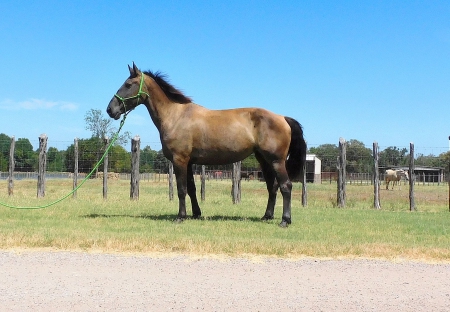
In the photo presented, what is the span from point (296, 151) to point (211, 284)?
5.73m

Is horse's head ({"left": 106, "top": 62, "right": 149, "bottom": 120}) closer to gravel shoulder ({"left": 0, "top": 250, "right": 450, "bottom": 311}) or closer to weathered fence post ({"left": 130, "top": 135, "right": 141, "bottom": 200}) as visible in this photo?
gravel shoulder ({"left": 0, "top": 250, "right": 450, "bottom": 311})

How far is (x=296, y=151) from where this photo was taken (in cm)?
1011

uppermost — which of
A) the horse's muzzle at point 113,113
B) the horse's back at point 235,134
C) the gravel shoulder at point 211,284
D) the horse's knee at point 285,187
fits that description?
the horse's muzzle at point 113,113

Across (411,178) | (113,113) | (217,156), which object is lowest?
(411,178)

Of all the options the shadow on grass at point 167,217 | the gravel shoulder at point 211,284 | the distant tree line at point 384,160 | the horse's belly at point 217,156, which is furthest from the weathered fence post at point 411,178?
the gravel shoulder at point 211,284

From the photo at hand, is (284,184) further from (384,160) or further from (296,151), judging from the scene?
(384,160)

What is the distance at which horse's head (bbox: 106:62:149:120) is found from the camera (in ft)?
32.6

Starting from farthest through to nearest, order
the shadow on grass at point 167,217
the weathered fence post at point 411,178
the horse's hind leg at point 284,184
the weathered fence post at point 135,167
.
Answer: the weathered fence post at point 135,167
the weathered fence post at point 411,178
the shadow on grass at point 167,217
the horse's hind leg at point 284,184

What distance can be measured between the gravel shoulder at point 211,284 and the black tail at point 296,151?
4.12 metres

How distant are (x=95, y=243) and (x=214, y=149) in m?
3.57

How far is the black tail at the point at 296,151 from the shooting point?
10.0 meters

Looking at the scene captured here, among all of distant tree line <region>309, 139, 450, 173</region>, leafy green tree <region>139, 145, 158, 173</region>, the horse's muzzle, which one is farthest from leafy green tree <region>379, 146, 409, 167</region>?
leafy green tree <region>139, 145, 158, 173</region>

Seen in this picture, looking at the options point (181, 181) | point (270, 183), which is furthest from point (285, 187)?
point (181, 181)

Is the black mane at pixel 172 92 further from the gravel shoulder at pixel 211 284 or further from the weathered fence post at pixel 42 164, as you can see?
the weathered fence post at pixel 42 164
